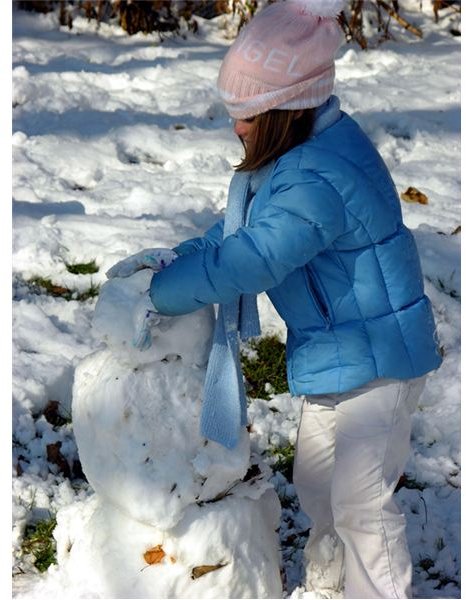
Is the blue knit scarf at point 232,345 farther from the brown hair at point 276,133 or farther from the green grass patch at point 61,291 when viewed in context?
the green grass patch at point 61,291

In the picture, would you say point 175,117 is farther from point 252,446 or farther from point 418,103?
point 252,446

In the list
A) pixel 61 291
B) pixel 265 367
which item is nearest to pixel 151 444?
pixel 265 367

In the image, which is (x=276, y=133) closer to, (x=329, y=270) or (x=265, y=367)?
(x=329, y=270)

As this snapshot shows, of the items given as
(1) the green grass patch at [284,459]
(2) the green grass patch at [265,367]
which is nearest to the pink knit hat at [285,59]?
(1) the green grass patch at [284,459]

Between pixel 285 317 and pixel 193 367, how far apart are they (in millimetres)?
269

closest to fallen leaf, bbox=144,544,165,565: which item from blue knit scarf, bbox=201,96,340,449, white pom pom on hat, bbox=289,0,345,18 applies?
blue knit scarf, bbox=201,96,340,449

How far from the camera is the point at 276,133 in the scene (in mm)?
2615

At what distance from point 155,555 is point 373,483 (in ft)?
1.84

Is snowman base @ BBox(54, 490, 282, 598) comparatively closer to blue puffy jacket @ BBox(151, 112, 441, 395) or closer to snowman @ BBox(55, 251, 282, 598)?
snowman @ BBox(55, 251, 282, 598)

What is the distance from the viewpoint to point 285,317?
108 inches

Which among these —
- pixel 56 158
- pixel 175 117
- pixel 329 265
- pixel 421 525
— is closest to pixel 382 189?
pixel 329 265

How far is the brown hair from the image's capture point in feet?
8.54

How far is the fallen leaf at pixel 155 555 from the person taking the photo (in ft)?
8.71

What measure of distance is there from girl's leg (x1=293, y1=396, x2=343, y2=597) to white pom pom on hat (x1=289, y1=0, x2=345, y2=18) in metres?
0.94
